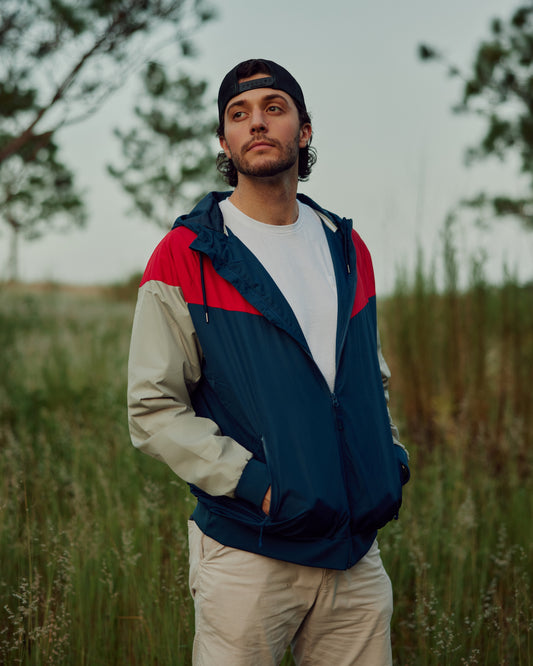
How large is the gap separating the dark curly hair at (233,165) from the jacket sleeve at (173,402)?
925 mm

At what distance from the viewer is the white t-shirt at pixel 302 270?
6.69 ft

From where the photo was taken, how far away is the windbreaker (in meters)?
1.80

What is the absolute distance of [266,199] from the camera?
7.11 ft

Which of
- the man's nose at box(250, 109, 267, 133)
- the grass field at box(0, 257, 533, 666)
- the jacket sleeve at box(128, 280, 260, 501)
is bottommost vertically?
the grass field at box(0, 257, 533, 666)

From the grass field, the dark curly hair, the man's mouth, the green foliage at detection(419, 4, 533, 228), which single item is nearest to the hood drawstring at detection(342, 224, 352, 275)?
the man's mouth

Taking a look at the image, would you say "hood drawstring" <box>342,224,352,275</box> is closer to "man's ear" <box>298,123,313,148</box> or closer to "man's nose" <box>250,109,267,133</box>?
"man's nose" <box>250,109,267,133</box>

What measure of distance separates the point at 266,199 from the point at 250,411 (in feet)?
2.47

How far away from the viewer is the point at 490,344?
20.9ft

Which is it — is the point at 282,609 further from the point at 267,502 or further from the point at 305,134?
the point at 305,134

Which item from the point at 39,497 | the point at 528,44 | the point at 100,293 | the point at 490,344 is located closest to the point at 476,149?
the point at 528,44

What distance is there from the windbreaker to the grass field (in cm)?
96

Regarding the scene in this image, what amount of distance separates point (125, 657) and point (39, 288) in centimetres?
2272

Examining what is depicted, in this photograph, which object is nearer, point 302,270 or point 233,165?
point 302,270

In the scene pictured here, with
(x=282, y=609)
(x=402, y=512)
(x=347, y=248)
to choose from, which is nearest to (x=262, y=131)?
(x=347, y=248)
